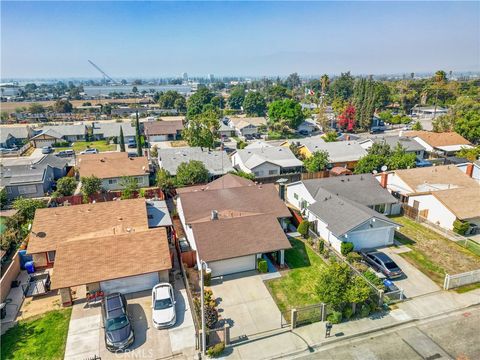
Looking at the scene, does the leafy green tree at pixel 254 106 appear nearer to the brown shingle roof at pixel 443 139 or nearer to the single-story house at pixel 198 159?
the brown shingle roof at pixel 443 139

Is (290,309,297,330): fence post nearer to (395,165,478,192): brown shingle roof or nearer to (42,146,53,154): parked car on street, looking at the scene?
(395,165,478,192): brown shingle roof

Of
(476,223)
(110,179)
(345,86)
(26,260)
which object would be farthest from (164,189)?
(345,86)

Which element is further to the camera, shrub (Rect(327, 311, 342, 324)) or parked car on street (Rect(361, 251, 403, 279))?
parked car on street (Rect(361, 251, 403, 279))

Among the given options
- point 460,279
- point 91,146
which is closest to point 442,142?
point 460,279

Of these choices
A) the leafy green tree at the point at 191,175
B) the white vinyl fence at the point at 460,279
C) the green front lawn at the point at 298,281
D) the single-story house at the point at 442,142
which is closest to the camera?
the green front lawn at the point at 298,281

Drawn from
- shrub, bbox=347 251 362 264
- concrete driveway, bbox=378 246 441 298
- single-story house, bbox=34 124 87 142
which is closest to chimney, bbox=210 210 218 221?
shrub, bbox=347 251 362 264

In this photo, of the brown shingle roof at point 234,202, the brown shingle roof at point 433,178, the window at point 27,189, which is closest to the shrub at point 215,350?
the brown shingle roof at point 234,202
